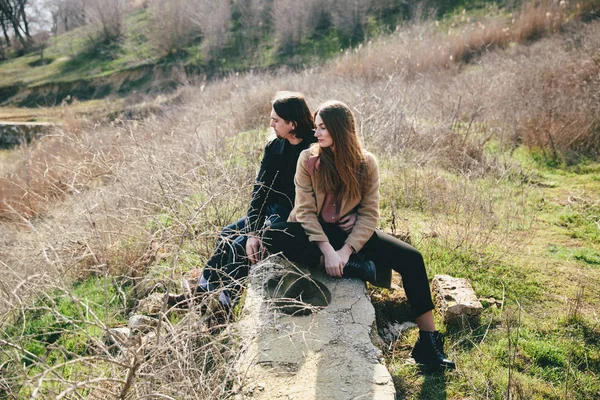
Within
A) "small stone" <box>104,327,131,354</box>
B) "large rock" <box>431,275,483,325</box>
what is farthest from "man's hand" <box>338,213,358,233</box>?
"small stone" <box>104,327,131,354</box>

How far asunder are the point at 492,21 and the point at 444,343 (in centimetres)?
1319

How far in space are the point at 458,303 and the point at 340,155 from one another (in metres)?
A: 1.51

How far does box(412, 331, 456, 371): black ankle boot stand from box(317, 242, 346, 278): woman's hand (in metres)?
0.74

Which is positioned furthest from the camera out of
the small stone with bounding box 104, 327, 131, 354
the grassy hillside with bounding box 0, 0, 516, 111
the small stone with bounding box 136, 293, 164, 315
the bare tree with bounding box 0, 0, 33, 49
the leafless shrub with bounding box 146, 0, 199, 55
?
the bare tree with bounding box 0, 0, 33, 49

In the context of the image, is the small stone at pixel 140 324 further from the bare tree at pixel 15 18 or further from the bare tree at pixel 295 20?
the bare tree at pixel 15 18

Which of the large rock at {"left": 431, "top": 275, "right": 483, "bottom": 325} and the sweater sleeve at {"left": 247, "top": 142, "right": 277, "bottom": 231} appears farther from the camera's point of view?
the sweater sleeve at {"left": 247, "top": 142, "right": 277, "bottom": 231}

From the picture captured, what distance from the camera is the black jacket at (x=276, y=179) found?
3744mm

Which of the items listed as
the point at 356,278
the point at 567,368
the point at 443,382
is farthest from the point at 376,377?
the point at 567,368

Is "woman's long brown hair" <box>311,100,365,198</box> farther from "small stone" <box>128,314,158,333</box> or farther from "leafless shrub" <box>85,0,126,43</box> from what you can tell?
"leafless shrub" <box>85,0,126,43</box>

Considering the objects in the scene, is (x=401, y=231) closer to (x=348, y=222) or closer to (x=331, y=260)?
(x=348, y=222)

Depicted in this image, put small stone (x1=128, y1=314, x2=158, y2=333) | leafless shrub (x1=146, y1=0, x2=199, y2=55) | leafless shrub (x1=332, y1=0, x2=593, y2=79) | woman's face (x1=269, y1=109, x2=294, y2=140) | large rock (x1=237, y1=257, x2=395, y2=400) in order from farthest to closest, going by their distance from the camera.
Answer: leafless shrub (x1=146, y1=0, x2=199, y2=55)
leafless shrub (x1=332, y1=0, x2=593, y2=79)
woman's face (x1=269, y1=109, x2=294, y2=140)
large rock (x1=237, y1=257, x2=395, y2=400)
small stone (x1=128, y1=314, x2=158, y2=333)

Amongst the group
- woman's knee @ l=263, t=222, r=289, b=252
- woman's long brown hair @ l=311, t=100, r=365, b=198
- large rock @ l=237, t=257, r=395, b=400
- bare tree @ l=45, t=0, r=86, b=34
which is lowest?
large rock @ l=237, t=257, r=395, b=400

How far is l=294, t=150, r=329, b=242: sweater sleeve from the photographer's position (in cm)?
317

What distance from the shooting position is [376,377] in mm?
2486
